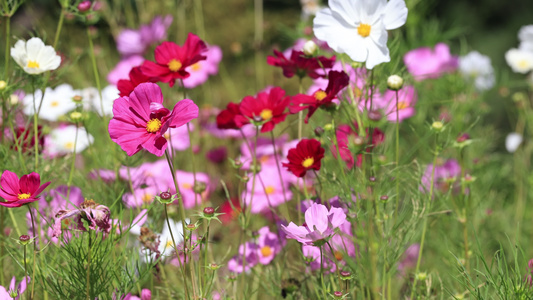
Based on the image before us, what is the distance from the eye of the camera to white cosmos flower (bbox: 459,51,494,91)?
162 centimetres

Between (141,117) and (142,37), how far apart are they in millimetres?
988

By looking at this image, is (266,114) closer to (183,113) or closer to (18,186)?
(183,113)

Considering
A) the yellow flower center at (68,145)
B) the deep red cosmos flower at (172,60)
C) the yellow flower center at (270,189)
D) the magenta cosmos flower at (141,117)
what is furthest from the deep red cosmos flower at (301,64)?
the yellow flower center at (68,145)

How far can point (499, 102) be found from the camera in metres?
2.16

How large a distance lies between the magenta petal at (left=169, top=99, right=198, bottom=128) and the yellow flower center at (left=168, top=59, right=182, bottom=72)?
17 cm

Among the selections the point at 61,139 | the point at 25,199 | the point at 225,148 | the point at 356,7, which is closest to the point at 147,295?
the point at 25,199

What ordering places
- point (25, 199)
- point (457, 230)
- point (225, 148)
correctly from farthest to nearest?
point (225, 148) < point (457, 230) < point (25, 199)

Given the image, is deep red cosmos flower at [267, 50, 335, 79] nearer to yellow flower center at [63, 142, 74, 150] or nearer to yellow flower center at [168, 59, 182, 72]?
yellow flower center at [168, 59, 182, 72]

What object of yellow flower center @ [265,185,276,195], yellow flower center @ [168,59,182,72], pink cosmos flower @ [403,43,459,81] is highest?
yellow flower center @ [168,59,182,72]

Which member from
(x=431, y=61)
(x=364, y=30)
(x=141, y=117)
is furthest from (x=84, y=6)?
(x=431, y=61)

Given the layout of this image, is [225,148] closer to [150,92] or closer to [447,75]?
[447,75]

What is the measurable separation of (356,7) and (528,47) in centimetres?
71

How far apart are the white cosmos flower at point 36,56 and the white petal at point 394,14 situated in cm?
45

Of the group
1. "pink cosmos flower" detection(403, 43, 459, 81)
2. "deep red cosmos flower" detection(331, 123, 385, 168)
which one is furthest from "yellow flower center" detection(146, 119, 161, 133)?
"pink cosmos flower" detection(403, 43, 459, 81)
